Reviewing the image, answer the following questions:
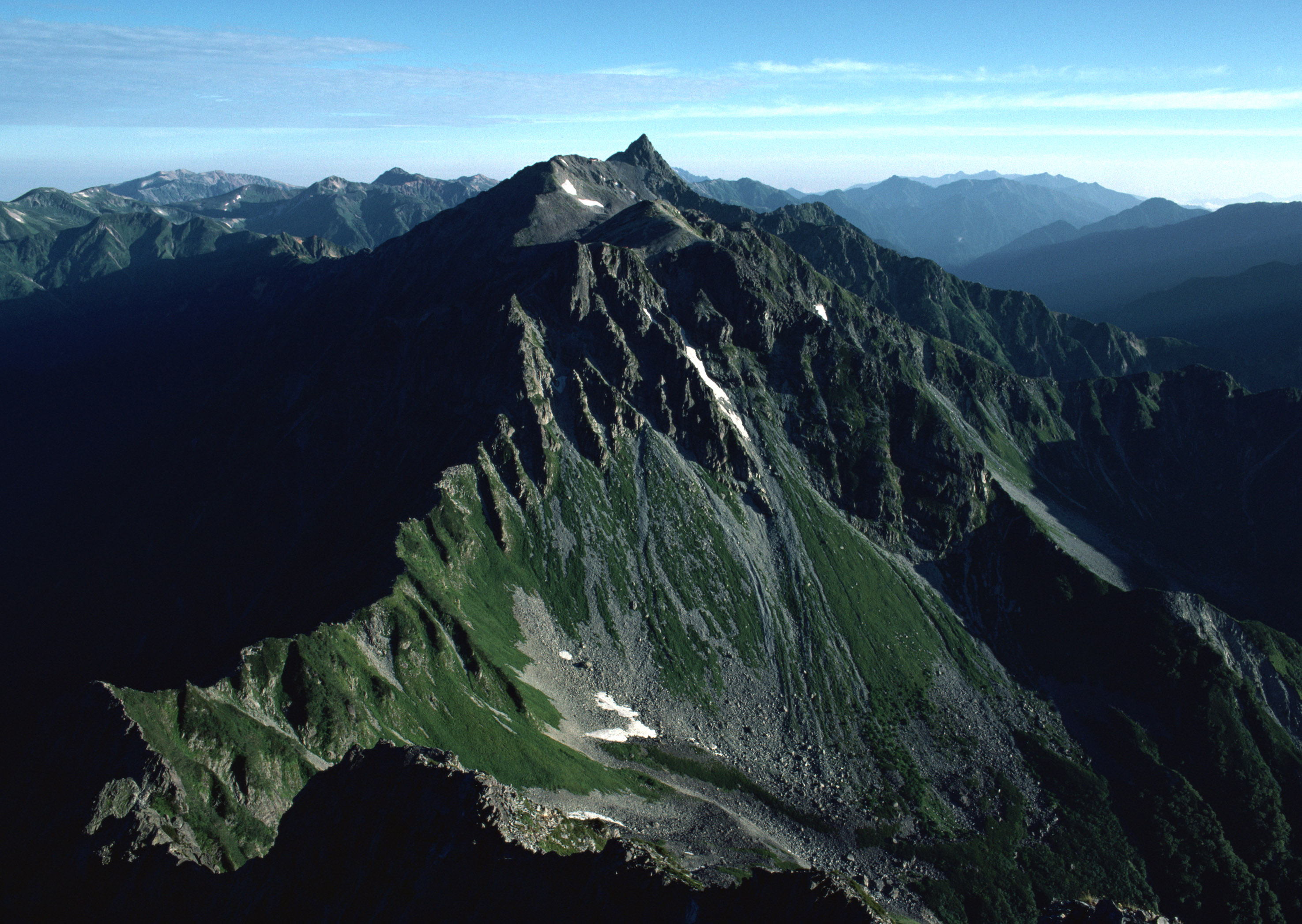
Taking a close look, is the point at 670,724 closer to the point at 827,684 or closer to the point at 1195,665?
the point at 827,684

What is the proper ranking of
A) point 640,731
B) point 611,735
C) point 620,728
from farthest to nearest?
point 640,731 → point 620,728 → point 611,735

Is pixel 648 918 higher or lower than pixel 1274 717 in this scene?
higher

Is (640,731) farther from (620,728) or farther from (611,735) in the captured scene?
(611,735)

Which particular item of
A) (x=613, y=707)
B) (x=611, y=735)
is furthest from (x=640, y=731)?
(x=613, y=707)

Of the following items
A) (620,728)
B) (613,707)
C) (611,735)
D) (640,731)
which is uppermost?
(613,707)

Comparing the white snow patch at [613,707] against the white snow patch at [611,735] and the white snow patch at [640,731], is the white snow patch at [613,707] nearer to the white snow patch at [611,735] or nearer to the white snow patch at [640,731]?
the white snow patch at [640,731]

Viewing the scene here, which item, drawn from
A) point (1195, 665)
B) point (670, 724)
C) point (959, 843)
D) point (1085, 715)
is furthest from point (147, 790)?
point (1195, 665)

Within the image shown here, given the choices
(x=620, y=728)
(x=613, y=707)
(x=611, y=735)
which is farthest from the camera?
(x=613, y=707)

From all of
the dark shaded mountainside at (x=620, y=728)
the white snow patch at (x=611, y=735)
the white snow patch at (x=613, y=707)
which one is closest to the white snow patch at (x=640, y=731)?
the dark shaded mountainside at (x=620, y=728)

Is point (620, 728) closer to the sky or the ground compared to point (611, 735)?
closer to the ground
